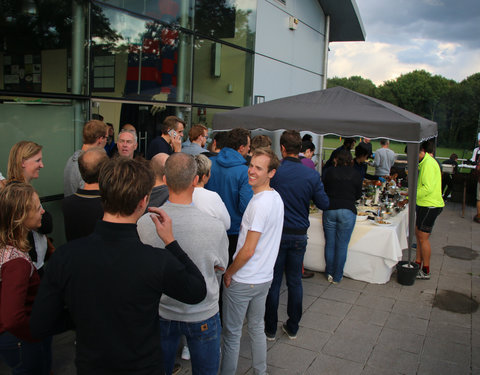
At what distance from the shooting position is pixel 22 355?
8.68ft

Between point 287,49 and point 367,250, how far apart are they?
319 inches

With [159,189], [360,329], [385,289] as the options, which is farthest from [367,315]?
[159,189]

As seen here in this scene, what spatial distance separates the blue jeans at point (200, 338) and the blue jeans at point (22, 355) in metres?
0.79

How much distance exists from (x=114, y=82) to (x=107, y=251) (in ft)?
17.8

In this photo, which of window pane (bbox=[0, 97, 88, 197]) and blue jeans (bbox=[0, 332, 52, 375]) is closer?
blue jeans (bbox=[0, 332, 52, 375])

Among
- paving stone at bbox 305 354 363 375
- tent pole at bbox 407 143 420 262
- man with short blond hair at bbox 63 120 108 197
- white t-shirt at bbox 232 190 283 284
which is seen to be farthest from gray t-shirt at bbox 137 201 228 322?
tent pole at bbox 407 143 420 262

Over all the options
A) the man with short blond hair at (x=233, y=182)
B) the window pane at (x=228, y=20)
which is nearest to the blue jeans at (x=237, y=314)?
the man with short blond hair at (x=233, y=182)

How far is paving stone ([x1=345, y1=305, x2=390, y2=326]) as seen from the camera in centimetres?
489

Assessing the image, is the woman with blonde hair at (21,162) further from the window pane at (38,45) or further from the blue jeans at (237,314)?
the window pane at (38,45)

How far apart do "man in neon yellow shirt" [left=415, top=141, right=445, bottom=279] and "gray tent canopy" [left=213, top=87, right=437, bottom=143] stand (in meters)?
0.32

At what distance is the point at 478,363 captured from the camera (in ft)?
13.3

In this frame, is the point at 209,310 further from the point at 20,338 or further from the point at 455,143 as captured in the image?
the point at 455,143

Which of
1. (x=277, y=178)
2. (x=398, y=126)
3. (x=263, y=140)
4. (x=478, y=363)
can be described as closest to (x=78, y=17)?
(x=263, y=140)

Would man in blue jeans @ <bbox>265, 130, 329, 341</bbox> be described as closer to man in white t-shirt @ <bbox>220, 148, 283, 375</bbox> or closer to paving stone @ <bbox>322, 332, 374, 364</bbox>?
paving stone @ <bbox>322, 332, 374, 364</bbox>
